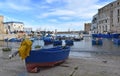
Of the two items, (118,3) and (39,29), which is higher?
(118,3)

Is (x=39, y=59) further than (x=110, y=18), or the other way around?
(x=110, y=18)

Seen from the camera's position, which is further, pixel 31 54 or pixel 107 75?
pixel 31 54

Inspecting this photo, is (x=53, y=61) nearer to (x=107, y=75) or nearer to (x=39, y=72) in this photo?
(x=39, y=72)

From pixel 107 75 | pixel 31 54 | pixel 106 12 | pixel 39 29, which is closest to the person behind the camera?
pixel 107 75

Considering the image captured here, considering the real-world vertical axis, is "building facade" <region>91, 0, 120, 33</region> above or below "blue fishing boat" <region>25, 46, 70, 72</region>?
above

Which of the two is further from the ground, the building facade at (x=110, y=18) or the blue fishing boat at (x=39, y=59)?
the building facade at (x=110, y=18)

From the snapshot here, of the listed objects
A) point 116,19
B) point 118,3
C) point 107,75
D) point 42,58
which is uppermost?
point 118,3

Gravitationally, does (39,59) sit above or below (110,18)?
below

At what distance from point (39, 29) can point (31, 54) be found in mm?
126955

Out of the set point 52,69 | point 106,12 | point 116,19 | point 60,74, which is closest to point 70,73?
point 60,74

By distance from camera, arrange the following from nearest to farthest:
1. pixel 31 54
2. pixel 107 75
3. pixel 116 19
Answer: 1. pixel 107 75
2. pixel 31 54
3. pixel 116 19

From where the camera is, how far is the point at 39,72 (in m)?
13.2

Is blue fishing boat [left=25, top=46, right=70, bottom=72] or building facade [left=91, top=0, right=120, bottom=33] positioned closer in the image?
blue fishing boat [left=25, top=46, right=70, bottom=72]

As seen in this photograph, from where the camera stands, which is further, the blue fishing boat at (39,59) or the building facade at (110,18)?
the building facade at (110,18)
